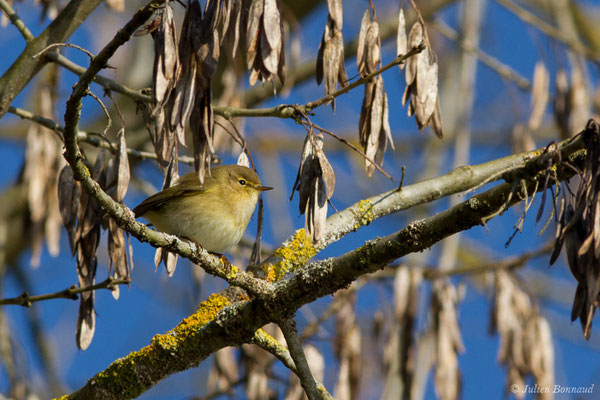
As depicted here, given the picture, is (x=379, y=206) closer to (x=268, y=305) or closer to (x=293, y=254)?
(x=293, y=254)

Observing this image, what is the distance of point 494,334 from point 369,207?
157 cm

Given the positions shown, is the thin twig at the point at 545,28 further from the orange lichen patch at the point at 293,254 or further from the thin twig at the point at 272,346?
the thin twig at the point at 272,346

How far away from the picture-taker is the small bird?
13.5 feet

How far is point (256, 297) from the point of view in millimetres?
2543

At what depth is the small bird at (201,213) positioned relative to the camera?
162 inches

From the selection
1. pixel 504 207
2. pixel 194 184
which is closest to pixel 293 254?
pixel 194 184

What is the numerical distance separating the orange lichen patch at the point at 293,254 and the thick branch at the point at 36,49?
1.35 m

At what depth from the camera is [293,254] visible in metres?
3.17

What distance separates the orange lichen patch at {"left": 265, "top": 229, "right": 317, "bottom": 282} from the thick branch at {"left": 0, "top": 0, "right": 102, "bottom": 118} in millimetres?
1352

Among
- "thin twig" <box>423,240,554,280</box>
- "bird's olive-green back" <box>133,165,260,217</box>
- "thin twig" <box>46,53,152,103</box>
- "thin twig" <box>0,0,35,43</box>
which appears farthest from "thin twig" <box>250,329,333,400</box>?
"thin twig" <box>423,240,554,280</box>

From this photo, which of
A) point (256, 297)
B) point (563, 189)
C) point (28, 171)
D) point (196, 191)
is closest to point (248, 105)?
point (196, 191)

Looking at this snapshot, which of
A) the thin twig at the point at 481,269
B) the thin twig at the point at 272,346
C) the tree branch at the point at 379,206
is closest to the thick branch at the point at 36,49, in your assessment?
the tree branch at the point at 379,206

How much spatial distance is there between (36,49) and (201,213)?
1.47 metres

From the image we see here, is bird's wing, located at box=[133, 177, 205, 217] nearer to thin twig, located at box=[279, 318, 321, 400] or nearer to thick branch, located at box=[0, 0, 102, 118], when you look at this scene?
thick branch, located at box=[0, 0, 102, 118]
